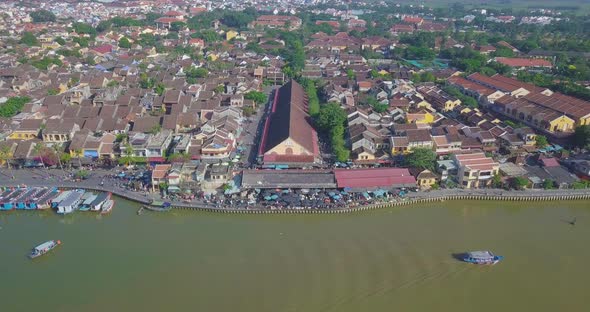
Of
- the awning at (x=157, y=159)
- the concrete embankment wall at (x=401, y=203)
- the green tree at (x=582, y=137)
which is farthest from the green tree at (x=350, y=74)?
the awning at (x=157, y=159)

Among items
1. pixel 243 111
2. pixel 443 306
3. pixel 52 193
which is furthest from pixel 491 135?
pixel 52 193

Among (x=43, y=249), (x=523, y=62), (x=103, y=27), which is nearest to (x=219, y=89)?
(x=43, y=249)

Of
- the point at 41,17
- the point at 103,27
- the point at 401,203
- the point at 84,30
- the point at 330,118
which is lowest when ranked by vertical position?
the point at 401,203

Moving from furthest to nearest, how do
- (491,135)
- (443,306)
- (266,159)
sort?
1. (491,135)
2. (266,159)
3. (443,306)

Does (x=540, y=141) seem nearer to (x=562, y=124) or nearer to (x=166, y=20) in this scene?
(x=562, y=124)

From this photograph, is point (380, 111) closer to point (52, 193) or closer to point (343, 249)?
point (343, 249)

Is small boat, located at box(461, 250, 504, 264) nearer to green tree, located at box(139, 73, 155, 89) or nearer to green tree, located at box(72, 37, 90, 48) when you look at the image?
green tree, located at box(139, 73, 155, 89)
